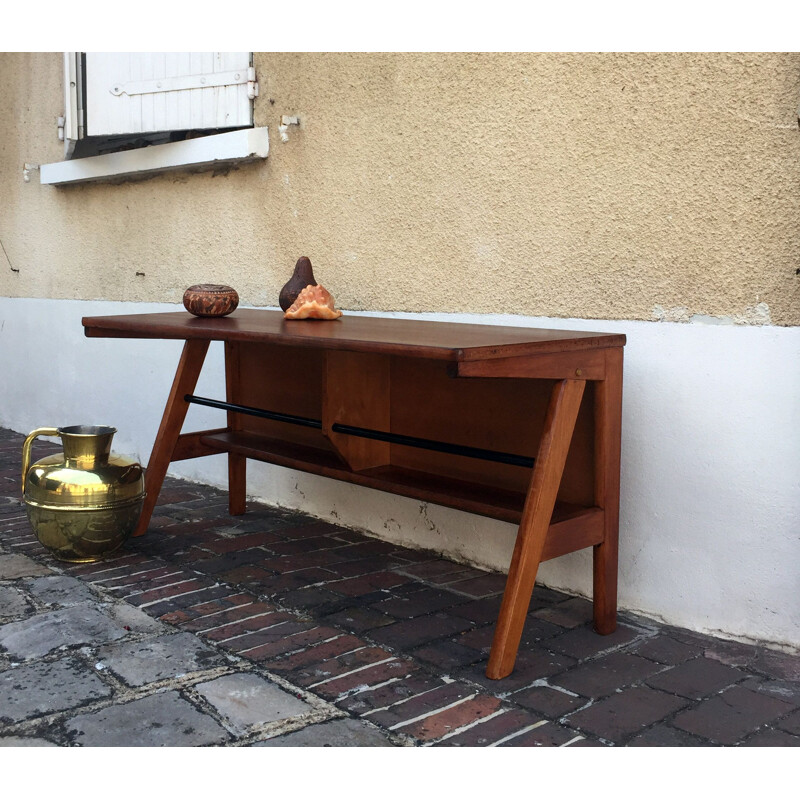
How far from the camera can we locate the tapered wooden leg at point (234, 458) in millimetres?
3982

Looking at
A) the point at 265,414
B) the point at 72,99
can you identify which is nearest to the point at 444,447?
the point at 265,414

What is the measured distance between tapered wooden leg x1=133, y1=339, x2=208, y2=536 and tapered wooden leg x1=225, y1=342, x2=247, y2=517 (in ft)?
0.73

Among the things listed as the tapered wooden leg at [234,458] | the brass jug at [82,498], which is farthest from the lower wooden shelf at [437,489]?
the brass jug at [82,498]

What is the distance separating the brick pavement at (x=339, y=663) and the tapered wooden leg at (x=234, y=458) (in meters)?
0.56

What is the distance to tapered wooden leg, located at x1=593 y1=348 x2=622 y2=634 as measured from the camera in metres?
2.69

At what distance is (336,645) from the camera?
262 centimetres

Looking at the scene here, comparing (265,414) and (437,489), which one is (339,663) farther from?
(265,414)

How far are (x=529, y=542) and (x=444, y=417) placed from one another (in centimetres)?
91

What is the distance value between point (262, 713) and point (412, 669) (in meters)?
0.46

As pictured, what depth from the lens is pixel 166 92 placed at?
4539 millimetres

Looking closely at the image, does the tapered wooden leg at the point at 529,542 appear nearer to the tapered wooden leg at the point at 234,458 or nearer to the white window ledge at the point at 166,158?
the tapered wooden leg at the point at 234,458

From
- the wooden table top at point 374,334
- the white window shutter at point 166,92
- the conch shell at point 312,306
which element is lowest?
the wooden table top at point 374,334

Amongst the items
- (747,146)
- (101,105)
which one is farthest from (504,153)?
(101,105)

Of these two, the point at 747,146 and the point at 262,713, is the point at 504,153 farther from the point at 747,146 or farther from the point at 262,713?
the point at 262,713
